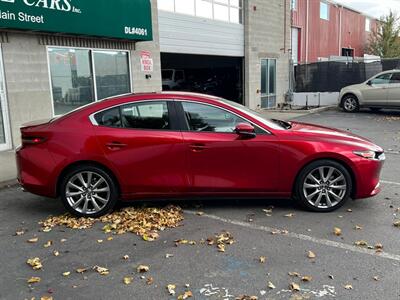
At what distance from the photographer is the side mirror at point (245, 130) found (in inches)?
201

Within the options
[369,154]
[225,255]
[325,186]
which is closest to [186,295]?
[225,255]

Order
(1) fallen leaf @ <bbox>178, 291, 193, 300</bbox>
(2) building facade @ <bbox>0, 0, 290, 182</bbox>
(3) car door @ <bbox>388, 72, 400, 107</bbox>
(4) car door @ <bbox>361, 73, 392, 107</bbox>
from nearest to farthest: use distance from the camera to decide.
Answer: (1) fallen leaf @ <bbox>178, 291, 193, 300</bbox> < (2) building facade @ <bbox>0, 0, 290, 182</bbox> < (3) car door @ <bbox>388, 72, 400, 107</bbox> < (4) car door @ <bbox>361, 73, 392, 107</bbox>

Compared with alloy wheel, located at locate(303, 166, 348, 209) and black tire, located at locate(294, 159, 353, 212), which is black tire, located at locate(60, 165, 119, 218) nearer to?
black tire, located at locate(294, 159, 353, 212)

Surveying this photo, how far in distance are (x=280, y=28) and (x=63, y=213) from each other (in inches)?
686

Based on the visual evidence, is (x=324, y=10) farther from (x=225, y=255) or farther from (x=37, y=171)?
(x=225, y=255)

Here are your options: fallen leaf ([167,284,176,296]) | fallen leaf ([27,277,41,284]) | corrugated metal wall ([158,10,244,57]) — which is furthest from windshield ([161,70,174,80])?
fallen leaf ([167,284,176,296])

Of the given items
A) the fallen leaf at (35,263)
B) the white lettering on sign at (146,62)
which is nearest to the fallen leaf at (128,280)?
the fallen leaf at (35,263)

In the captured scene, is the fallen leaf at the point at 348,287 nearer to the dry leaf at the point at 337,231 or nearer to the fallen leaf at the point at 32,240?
the dry leaf at the point at 337,231

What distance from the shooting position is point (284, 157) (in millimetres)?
5211

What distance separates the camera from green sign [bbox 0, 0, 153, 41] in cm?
862

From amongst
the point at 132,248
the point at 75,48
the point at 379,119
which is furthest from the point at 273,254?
the point at 379,119

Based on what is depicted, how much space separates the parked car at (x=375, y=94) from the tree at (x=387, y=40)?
997 inches

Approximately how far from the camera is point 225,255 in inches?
163

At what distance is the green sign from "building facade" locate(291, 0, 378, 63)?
16338 millimetres
